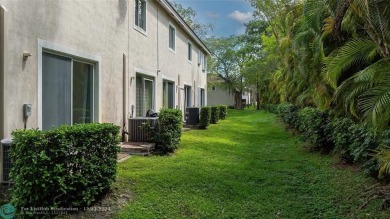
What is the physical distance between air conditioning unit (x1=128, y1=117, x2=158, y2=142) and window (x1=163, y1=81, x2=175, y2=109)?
17.1 feet

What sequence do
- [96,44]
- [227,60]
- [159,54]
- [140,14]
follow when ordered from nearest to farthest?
[96,44] → [140,14] → [159,54] → [227,60]

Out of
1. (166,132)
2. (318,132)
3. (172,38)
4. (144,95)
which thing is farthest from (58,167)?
(172,38)

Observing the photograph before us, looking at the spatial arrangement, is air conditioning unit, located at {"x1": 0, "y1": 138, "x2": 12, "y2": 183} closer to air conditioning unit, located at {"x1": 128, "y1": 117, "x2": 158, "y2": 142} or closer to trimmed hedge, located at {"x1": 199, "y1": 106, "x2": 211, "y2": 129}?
air conditioning unit, located at {"x1": 128, "y1": 117, "x2": 158, "y2": 142}

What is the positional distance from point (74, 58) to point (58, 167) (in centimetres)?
400

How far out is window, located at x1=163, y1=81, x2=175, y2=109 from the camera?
16141 millimetres

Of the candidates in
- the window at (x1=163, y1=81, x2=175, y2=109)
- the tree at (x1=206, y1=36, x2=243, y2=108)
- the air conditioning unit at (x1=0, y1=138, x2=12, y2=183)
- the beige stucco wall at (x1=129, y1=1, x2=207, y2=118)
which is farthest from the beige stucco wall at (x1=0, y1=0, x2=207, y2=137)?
the tree at (x1=206, y1=36, x2=243, y2=108)

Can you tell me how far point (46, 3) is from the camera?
6.73m

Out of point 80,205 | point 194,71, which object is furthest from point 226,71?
point 80,205

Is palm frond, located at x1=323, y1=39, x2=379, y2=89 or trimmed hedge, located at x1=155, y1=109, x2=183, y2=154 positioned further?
trimmed hedge, located at x1=155, y1=109, x2=183, y2=154

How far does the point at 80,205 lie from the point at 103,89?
15.8 ft

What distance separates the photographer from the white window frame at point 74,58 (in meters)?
6.49

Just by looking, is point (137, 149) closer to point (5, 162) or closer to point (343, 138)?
point (5, 162)

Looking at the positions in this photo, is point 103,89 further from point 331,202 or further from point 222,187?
point 331,202

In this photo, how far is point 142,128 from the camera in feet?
34.1
